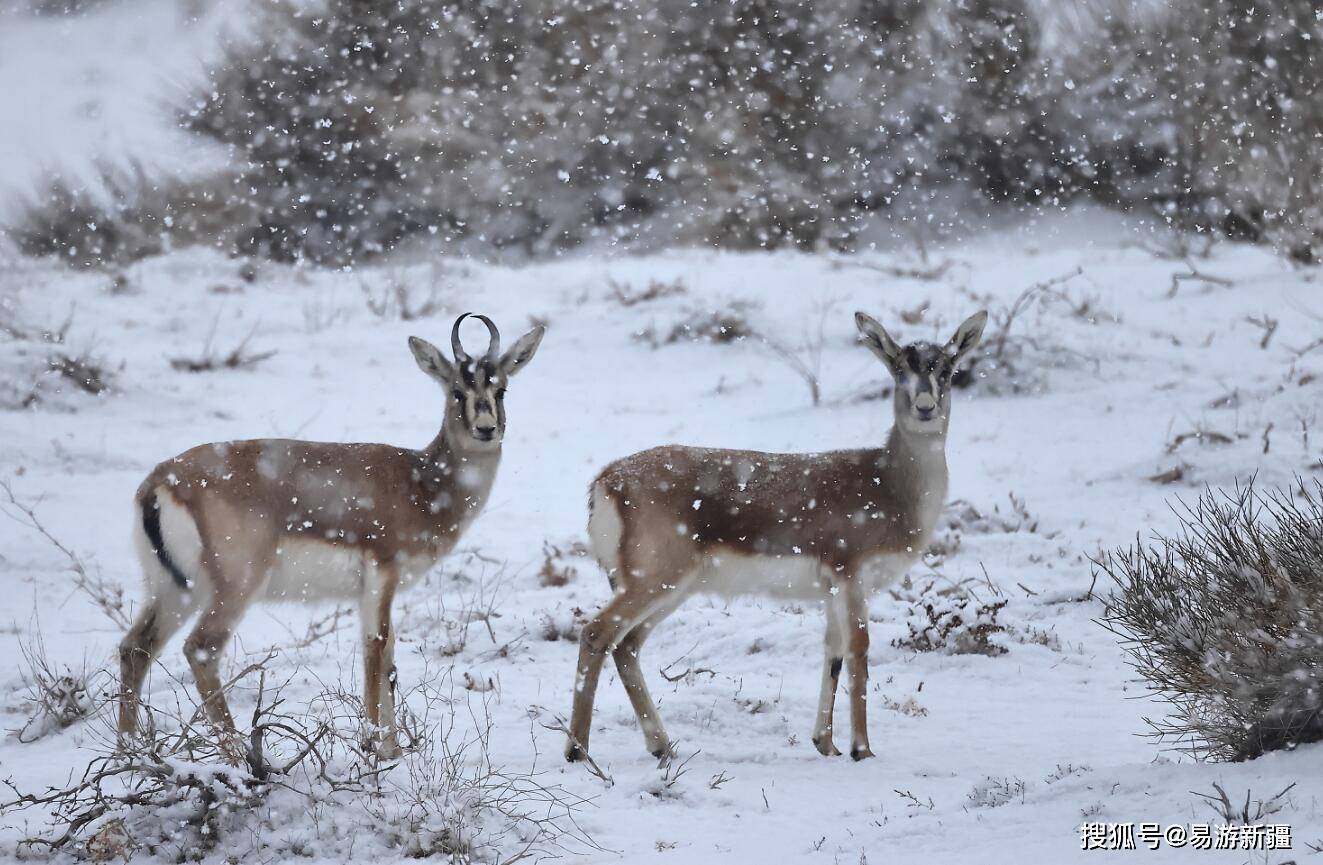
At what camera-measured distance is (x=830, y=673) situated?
249 inches

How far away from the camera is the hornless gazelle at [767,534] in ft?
20.0

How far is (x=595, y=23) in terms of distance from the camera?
92.4ft

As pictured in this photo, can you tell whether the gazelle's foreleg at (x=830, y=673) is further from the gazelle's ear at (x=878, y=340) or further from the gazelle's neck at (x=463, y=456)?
the gazelle's neck at (x=463, y=456)

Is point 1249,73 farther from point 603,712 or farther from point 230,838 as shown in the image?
point 230,838

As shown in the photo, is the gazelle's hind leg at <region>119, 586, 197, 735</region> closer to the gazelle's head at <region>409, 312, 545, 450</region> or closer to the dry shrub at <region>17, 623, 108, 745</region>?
the dry shrub at <region>17, 623, 108, 745</region>

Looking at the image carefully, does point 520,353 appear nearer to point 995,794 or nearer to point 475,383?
point 475,383

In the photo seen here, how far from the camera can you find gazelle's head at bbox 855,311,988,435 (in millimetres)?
6594

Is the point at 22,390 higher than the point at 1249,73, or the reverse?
the point at 1249,73

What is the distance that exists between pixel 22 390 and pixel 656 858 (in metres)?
11.0

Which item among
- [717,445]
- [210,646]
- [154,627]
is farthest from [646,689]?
[717,445]

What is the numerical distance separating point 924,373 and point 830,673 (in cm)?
168

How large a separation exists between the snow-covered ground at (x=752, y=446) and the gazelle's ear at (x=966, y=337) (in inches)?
76.9

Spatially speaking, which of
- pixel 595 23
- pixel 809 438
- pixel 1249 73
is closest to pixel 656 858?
pixel 809 438

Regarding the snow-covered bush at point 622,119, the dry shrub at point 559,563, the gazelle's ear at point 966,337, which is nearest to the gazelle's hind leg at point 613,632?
the gazelle's ear at point 966,337
